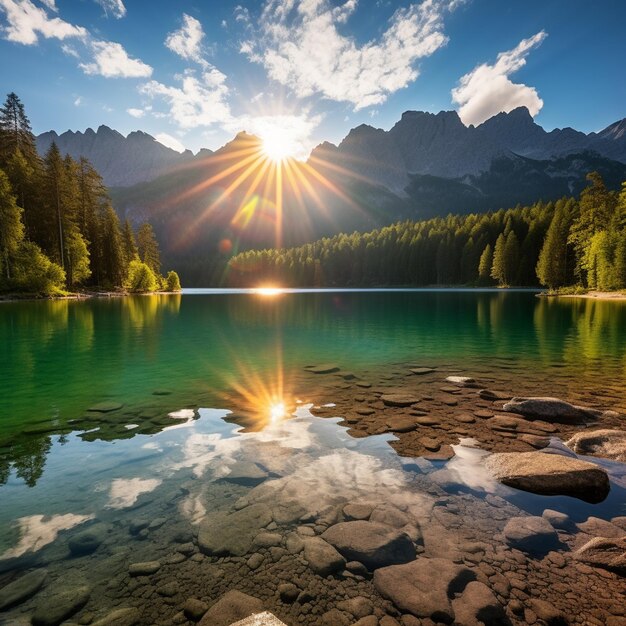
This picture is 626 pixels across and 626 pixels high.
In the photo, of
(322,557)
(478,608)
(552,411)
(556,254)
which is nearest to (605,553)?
(478,608)

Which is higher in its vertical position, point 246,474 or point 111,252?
point 111,252

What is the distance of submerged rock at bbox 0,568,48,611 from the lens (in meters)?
4.34

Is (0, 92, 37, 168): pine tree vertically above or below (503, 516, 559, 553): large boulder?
above

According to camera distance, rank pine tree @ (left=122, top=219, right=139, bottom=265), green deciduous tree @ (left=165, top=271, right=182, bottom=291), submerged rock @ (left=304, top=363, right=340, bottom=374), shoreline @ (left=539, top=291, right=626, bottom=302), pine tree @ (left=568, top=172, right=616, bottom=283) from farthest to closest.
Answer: green deciduous tree @ (left=165, top=271, right=182, bottom=291) → pine tree @ (left=122, top=219, right=139, bottom=265) → pine tree @ (left=568, top=172, right=616, bottom=283) → shoreline @ (left=539, top=291, right=626, bottom=302) → submerged rock @ (left=304, top=363, right=340, bottom=374)

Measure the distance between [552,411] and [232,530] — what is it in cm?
1002

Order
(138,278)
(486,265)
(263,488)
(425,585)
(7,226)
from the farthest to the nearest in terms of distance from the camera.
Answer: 1. (486,265)
2. (138,278)
3. (7,226)
4. (263,488)
5. (425,585)

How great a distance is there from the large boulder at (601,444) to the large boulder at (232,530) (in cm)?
756

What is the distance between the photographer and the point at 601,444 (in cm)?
852

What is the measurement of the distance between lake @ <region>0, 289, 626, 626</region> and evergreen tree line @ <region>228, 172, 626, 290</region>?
70.3 m

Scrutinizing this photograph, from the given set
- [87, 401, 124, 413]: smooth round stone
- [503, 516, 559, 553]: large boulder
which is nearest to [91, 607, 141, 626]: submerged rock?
[503, 516, 559, 553]: large boulder

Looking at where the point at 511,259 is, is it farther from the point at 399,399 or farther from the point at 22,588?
the point at 22,588

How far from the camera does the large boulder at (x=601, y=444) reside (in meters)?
8.18

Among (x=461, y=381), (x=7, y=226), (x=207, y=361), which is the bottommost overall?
(x=207, y=361)

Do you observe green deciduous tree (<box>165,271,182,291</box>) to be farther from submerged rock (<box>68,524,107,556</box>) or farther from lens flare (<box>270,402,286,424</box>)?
submerged rock (<box>68,524,107,556</box>)
